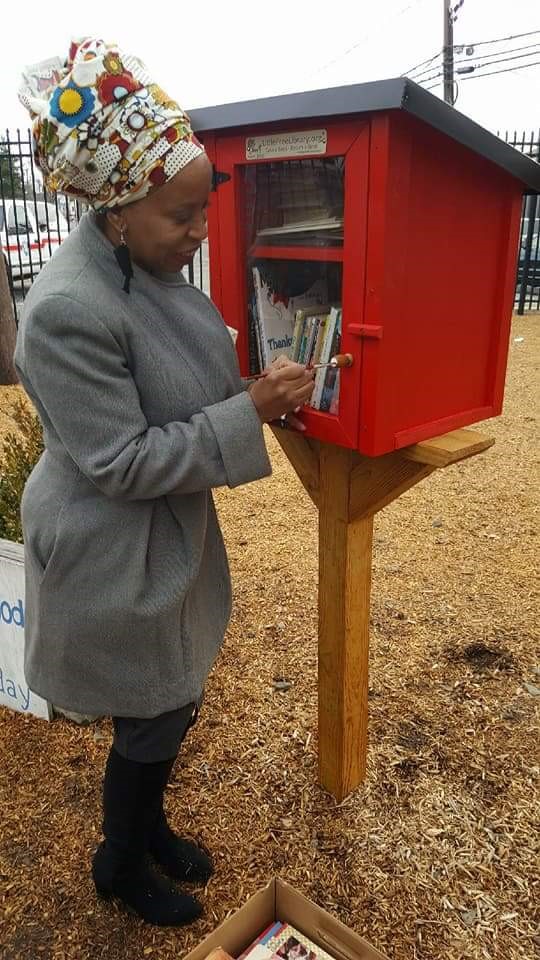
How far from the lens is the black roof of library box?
56.4 inches

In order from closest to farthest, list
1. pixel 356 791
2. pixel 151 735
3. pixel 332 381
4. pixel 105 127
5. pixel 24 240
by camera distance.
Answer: pixel 105 127, pixel 151 735, pixel 332 381, pixel 356 791, pixel 24 240

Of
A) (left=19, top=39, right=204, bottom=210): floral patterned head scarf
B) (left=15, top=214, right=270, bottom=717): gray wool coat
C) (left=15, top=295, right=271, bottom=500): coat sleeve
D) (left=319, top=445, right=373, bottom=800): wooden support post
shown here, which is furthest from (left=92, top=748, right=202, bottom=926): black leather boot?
(left=19, top=39, right=204, bottom=210): floral patterned head scarf

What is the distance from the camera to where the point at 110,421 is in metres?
1.38

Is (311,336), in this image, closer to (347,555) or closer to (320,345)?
(320,345)

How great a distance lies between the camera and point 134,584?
1.52 metres

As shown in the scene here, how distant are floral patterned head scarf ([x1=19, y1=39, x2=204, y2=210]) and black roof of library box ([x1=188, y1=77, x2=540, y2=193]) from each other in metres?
0.35

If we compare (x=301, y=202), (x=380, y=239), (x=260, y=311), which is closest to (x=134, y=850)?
(x=260, y=311)

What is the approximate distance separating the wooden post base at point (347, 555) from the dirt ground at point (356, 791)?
20 centimetres

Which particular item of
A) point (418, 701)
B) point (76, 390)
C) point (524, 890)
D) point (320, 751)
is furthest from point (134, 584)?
point (418, 701)

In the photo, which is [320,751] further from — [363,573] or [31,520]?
[31,520]

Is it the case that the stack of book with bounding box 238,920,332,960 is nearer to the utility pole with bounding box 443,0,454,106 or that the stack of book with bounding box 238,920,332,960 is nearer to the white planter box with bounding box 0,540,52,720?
the white planter box with bounding box 0,540,52,720

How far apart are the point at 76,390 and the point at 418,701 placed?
1.98 meters

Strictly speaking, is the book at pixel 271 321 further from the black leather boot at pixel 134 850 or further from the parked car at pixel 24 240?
the parked car at pixel 24 240

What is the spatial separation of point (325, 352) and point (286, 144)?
0.48m
